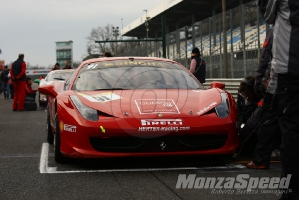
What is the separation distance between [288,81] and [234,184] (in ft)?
4.77

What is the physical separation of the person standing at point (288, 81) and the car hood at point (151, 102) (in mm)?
2088

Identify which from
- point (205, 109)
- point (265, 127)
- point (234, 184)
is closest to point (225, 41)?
point (205, 109)

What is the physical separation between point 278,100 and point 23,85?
1485 centimetres

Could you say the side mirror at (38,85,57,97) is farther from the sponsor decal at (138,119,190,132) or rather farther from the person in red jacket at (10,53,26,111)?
the person in red jacket at (10,53,26,111)

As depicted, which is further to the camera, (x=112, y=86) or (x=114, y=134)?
(x=112, y=86)

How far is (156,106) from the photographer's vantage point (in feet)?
19.1

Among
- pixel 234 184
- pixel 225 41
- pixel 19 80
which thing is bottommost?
pixel 234 184

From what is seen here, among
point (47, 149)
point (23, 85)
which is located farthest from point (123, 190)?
point (23, 85)

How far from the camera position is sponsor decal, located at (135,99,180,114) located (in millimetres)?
5727

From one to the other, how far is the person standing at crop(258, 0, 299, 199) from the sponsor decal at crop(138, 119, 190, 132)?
1912mm

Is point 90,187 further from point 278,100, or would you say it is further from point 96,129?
point 278,100

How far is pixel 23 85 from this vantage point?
17766mm

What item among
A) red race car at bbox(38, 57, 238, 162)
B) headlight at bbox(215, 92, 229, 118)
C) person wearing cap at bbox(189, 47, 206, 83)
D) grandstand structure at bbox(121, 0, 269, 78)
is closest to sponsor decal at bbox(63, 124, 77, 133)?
red race car at bbox(38, 57, 238, 162)

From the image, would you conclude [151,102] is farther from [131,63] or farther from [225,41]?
[225,41]
